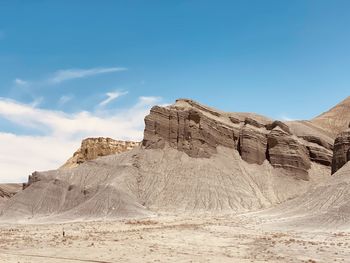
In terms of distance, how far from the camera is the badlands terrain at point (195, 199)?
32969 mm

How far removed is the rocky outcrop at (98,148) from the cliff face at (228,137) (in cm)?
3185

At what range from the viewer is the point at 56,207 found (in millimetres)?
82812

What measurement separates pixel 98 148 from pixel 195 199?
178ft

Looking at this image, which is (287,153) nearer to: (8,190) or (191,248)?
(191,248)

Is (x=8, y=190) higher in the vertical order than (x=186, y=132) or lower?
lower

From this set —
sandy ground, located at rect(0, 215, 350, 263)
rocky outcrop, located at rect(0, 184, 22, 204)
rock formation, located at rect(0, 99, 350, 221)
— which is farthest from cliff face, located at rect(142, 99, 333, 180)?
rocky outcrop, located at rect(0, 184, 22, 204)

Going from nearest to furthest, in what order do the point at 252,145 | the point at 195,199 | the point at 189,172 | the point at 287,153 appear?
1. the point at 195,199
2. the point at 189,172
3. the point at 287,153
4. the point at 252,145

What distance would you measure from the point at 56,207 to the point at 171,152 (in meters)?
22.6

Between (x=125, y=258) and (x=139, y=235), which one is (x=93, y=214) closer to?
(x=139, y=235)

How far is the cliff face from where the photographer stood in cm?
9431

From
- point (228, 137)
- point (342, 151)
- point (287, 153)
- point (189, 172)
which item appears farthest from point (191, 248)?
point (287, 153)

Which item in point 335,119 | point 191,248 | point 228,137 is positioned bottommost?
point 191,248

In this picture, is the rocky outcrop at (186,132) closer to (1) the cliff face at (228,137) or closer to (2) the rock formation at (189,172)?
(1) the cliff face at (228,137)

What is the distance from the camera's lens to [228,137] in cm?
9944
